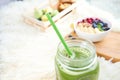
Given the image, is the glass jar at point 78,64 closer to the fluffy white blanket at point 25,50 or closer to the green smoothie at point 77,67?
the green smoothie at point 77,67

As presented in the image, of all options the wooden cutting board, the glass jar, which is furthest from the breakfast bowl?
the glass jar

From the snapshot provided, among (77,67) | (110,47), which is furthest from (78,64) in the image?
(110,47)

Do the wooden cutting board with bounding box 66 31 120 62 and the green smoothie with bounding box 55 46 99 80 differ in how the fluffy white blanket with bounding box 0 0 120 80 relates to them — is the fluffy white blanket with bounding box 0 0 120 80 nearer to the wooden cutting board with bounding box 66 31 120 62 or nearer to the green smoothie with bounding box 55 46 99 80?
the wooden cutting board with bounding box 66 31 120 62

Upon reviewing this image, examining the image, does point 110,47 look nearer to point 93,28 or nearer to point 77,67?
point 93,28

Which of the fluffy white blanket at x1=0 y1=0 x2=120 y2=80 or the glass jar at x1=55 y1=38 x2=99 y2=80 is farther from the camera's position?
the fluffy white blanket at x1=0 y1=0 x2=120 y2=80

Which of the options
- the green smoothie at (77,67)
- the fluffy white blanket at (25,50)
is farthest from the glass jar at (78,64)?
the fluffy white blanket at (25,50)

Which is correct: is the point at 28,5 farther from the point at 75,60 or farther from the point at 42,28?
the point at 75,60
